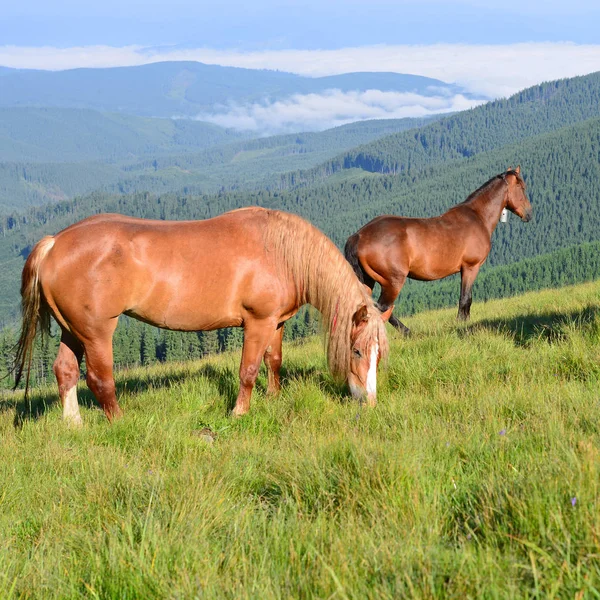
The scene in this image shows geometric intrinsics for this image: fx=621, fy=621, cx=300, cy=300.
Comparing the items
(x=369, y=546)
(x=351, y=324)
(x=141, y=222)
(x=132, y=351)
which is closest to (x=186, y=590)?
(x=369, y=546)

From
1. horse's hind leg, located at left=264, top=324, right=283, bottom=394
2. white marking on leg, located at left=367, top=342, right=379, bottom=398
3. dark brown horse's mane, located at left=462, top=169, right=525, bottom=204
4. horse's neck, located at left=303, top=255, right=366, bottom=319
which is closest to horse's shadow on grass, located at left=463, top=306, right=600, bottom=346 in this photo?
white marking on leg, located at left=367, top=342, right=379, bottom=398

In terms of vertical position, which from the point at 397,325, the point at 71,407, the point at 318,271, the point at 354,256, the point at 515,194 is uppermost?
the point at 515,194

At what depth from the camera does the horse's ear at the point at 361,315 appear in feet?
20.3

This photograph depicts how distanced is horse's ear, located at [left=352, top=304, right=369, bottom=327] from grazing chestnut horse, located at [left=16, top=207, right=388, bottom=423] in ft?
0.03

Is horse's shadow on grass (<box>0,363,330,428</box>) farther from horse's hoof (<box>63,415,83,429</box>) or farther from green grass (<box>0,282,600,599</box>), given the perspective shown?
green grass (<box>0,282,600,599</box>)

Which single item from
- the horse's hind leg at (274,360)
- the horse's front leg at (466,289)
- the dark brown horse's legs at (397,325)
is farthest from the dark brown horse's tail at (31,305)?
the horse's front leg at (466,289)

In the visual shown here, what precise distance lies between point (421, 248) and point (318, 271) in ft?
17.7

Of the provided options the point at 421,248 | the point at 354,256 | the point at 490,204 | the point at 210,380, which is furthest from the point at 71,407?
the point at 490,204

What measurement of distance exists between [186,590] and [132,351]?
9279 cm

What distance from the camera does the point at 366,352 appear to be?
20.0 feet

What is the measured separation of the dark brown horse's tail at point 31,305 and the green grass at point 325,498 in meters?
0.96

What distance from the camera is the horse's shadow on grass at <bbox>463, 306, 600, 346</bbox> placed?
7.41 m

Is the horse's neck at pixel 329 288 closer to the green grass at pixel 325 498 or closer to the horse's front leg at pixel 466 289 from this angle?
the green grass at pixel 325 498

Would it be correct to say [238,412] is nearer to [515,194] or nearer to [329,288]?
[329,288]
